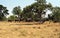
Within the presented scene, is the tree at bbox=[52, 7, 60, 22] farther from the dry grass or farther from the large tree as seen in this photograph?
the dry grass

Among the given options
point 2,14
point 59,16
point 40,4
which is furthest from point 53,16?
point 2,14

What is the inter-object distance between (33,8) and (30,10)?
8.50 ft

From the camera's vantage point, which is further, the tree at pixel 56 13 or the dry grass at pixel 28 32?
the tree at pixel 56 13

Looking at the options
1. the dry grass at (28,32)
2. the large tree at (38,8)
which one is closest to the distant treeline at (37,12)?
the large tree at (38,8)

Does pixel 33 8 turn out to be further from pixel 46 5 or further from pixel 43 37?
pixel 43 37

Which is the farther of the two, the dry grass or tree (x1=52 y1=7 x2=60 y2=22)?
tree (x1=52 y1=7 x2=60 y2=22)

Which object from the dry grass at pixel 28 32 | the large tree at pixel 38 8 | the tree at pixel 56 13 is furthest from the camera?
the tree at pixel 56 13

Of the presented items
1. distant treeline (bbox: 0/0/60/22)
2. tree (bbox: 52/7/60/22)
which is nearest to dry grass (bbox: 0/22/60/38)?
distant treeline (bbox: 0/0/60/22)

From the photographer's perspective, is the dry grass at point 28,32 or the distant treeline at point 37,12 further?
the distant treeline at point 37,12

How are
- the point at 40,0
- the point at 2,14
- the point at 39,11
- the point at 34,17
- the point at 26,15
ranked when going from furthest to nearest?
the point at 2,14
the point at 26,15
the point at 34,17
the point at 39,11
the point at 40,0

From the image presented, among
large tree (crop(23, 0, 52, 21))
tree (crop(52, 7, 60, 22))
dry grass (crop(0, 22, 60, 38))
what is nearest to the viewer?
dry grass (crop(0, 22, 60, 38))

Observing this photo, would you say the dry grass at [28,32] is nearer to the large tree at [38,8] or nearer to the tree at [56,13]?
the large tree at [38,8]

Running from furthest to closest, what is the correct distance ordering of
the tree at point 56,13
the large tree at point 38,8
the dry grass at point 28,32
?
1. the tree at point 56,13
2. the large tree at point 38,8
3. the dry grass at point 28,32

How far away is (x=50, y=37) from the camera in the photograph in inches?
462
